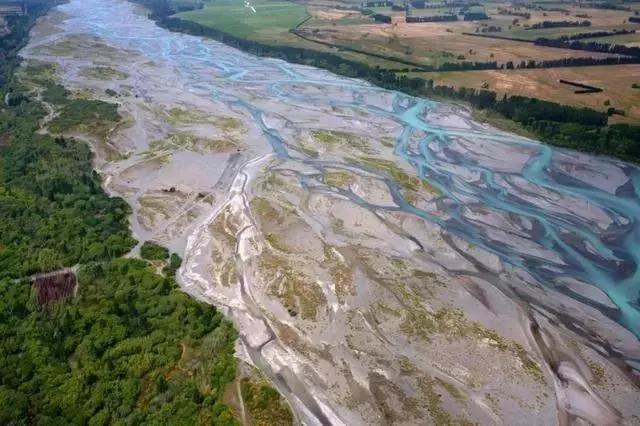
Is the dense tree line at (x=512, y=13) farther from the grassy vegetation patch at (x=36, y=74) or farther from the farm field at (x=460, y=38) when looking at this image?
the grassy vegetation patch at (x=36, y=74)

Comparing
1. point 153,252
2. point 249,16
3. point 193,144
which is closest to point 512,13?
point 249,16

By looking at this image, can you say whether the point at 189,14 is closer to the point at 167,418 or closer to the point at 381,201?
the point at 381,201

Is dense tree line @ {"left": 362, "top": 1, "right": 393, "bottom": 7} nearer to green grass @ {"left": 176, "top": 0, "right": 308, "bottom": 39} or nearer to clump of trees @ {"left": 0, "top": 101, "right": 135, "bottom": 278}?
green grass @ {"left": 176, "top": 0, "right": 308, "bottom": 39}

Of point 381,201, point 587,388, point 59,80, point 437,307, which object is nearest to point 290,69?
point 59,80

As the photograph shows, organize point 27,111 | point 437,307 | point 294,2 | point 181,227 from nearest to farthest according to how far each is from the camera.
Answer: point 437,307
point 181,227
point 27,111
point 294,2

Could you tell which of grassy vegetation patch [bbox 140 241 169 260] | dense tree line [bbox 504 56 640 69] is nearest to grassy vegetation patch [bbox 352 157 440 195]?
grassy vegetation patch [bbox 140 241 169 260]

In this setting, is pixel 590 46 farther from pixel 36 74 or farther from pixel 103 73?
pixel 36 74

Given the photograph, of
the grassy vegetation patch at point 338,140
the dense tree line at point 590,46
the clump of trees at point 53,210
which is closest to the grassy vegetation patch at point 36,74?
the clump of trees at point 53,210
